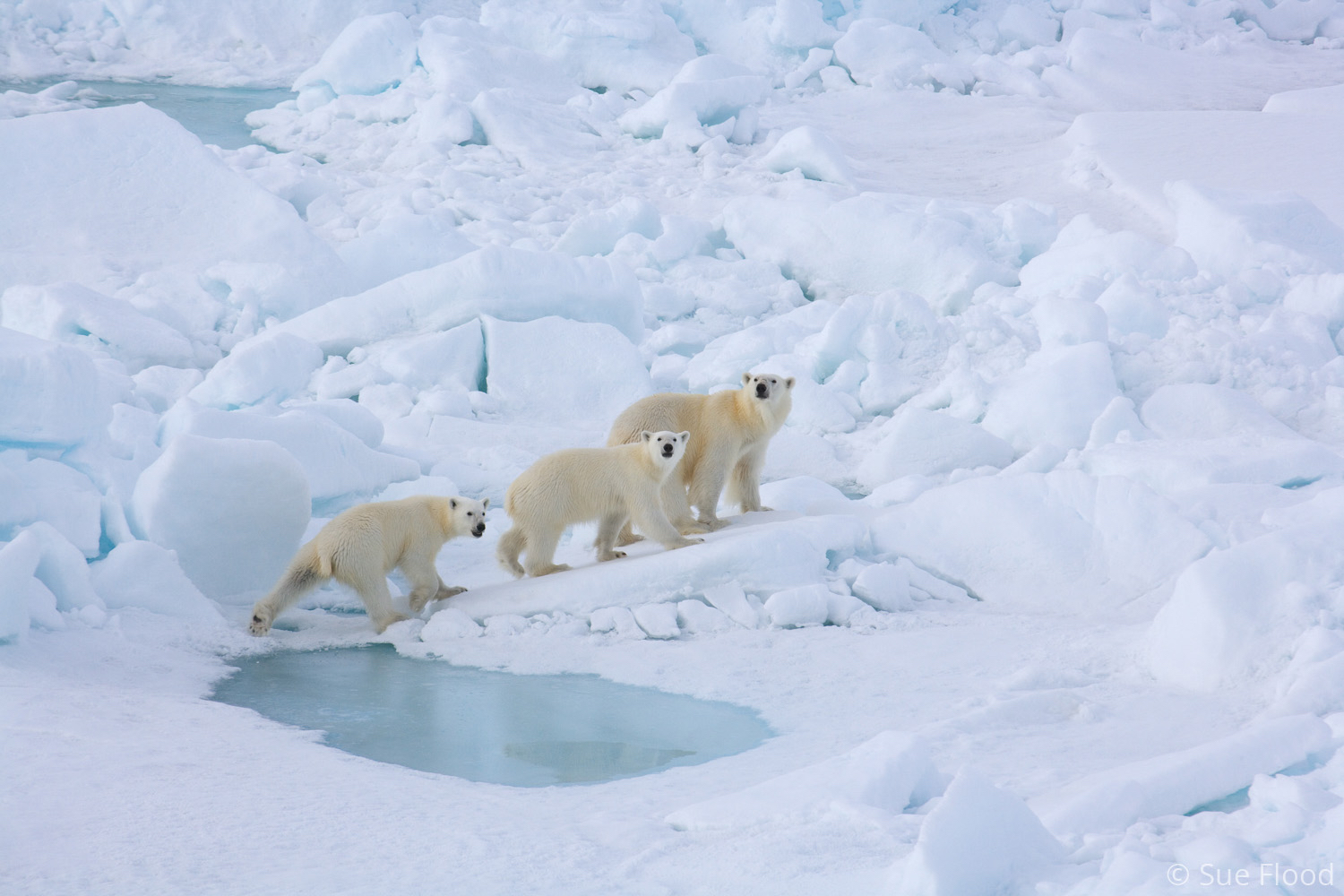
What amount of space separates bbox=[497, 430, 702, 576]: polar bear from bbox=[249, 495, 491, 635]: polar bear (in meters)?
0.20

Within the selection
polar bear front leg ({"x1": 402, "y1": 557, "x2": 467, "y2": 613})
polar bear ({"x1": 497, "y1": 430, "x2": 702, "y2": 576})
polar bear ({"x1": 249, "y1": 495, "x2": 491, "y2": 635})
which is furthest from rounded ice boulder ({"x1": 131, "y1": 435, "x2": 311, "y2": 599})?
polar bear ({"x1": 497, "y1": 430, "x2": 702, "y2": 576})

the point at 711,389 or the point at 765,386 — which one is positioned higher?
the point at 765,386

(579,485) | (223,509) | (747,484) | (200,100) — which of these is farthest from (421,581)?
(200,100)

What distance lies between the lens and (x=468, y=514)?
4.59 metres

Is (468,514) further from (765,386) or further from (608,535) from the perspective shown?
(765,386)

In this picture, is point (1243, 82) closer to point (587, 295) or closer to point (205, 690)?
point (587, 295)

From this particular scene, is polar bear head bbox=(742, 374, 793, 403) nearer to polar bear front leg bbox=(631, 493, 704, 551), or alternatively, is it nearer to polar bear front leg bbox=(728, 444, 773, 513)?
polar bear front leg bbox=(728, 444, 773, 513)

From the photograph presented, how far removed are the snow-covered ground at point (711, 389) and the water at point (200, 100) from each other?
1.34 feet

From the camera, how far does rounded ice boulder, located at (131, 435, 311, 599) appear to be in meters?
4.61

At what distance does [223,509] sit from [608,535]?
1559 mm

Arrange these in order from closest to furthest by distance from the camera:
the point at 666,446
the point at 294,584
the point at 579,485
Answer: the point at 294,584 < the point at 666,446 < the point at 579,485

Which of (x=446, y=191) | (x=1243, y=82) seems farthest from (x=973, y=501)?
(x=1243, y=82)

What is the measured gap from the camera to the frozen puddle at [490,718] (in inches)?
120

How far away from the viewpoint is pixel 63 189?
336 inches
